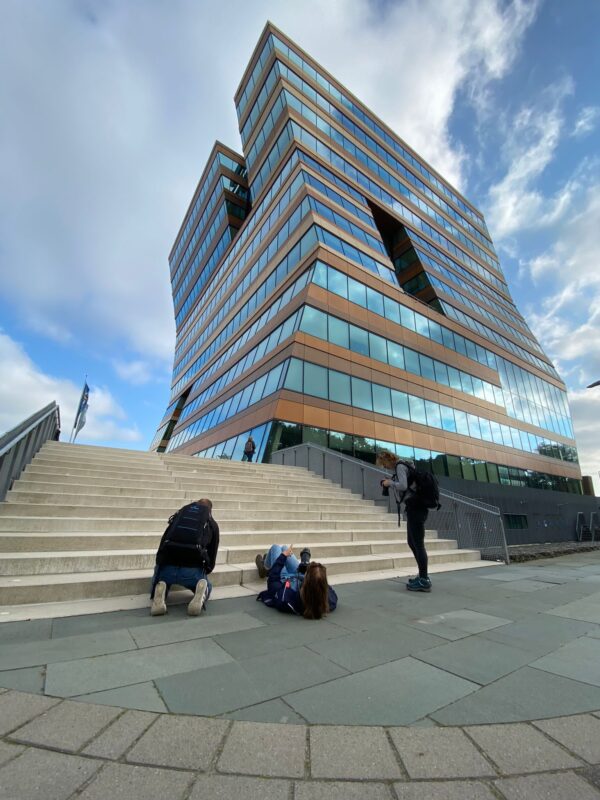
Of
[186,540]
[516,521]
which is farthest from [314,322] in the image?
[186,540]

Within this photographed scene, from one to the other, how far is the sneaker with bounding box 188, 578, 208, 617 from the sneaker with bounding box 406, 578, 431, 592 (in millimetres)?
3098

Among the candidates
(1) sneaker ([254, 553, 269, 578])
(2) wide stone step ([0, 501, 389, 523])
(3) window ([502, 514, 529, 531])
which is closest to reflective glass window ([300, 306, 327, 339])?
(2) wide stone step ([0, 501, 389, 523])

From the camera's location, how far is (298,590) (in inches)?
168

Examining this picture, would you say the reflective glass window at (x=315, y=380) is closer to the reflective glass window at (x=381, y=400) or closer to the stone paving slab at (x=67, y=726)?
the reflective glass window at (x=381, y=400)

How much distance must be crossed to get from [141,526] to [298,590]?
3.37 metres

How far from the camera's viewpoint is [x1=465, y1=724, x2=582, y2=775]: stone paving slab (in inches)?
67.9

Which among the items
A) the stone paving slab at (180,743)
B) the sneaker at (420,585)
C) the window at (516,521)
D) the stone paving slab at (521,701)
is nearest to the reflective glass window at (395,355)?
the window at (516,521)

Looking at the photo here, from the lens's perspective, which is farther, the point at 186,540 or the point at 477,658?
the point at 186,540

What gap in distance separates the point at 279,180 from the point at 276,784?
30.4 meters

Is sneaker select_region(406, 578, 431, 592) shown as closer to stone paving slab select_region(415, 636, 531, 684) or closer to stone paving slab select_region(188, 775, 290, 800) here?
stone paving slab select_region(415, 636, 531, 684)

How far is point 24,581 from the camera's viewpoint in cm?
410

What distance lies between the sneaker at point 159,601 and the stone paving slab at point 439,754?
272 centimetres

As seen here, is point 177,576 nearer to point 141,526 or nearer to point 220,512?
point 141,526

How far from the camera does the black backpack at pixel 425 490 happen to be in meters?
5.72
